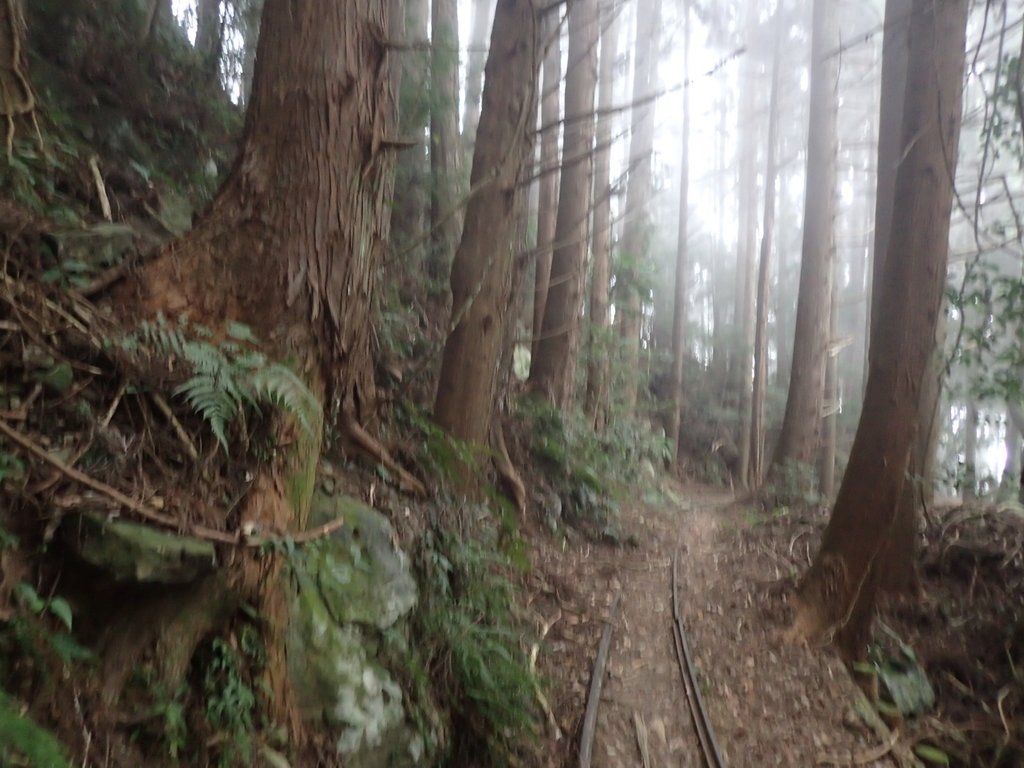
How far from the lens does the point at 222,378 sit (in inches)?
147

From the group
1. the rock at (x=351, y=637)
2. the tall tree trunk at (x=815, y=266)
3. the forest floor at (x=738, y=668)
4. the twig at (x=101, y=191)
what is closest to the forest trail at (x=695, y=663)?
the forest floor at (x=738, y=668)

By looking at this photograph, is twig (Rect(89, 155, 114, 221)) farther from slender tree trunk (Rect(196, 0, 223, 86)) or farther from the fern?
slender tree trunk (Rect(196, 0, 223, 86))

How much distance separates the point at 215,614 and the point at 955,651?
7.00 metres

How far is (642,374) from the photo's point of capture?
71.6 ft

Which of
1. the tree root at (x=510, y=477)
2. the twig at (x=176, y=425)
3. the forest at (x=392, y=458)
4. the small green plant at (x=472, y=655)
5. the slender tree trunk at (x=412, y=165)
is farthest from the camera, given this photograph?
the slender tree trunk at (x=412, y=165)

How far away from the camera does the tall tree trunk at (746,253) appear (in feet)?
82.0

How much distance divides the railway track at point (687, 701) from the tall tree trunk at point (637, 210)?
8.79 metres

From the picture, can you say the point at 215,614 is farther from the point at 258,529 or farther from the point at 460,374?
the point at 460,374

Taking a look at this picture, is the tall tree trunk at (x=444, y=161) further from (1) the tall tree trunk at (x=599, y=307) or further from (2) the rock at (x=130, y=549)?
(2) the rock at (x=130, y=549)

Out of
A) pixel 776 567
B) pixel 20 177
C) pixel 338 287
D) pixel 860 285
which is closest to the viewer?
pixel 20 177

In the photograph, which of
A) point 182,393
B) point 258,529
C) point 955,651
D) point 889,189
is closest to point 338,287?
point 182,393

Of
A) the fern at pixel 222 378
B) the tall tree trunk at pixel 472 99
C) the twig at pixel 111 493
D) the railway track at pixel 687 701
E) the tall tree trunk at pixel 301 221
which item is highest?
the tall tree trunk at pixel 472 99

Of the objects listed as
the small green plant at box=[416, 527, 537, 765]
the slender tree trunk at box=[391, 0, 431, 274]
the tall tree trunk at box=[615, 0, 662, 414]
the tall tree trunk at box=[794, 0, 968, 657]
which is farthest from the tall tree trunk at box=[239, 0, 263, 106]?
the tall tree trunk at box=[615, 0, 662, 414]

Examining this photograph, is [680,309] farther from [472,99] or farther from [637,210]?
[472,99]
